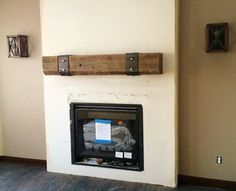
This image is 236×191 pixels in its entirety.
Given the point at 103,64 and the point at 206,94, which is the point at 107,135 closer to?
the point at 103,64

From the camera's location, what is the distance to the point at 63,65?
3336mm

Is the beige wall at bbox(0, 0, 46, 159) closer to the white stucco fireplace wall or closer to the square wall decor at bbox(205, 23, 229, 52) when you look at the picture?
the white stucco fireplace wall

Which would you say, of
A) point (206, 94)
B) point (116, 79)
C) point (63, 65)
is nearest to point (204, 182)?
point (206, 94)

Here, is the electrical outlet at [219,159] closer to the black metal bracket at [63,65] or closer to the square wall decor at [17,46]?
the black metal bracket at [63,65]

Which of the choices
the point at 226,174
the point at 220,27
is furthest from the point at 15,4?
the point at 226,174

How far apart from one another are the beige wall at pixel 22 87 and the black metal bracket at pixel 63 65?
579 millimetres

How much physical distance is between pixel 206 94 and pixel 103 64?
1204mm

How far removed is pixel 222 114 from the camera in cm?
313

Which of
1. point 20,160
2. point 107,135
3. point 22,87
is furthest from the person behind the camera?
point 20,160

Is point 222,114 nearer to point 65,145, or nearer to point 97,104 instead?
point 97,104

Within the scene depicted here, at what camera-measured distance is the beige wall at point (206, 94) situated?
306 cm

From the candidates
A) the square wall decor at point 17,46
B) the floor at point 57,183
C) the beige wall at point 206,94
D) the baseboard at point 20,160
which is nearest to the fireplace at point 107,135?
the floor at point 57,183

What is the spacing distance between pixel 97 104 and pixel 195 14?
1.52 m

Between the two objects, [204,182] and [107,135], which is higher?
[107,135]
